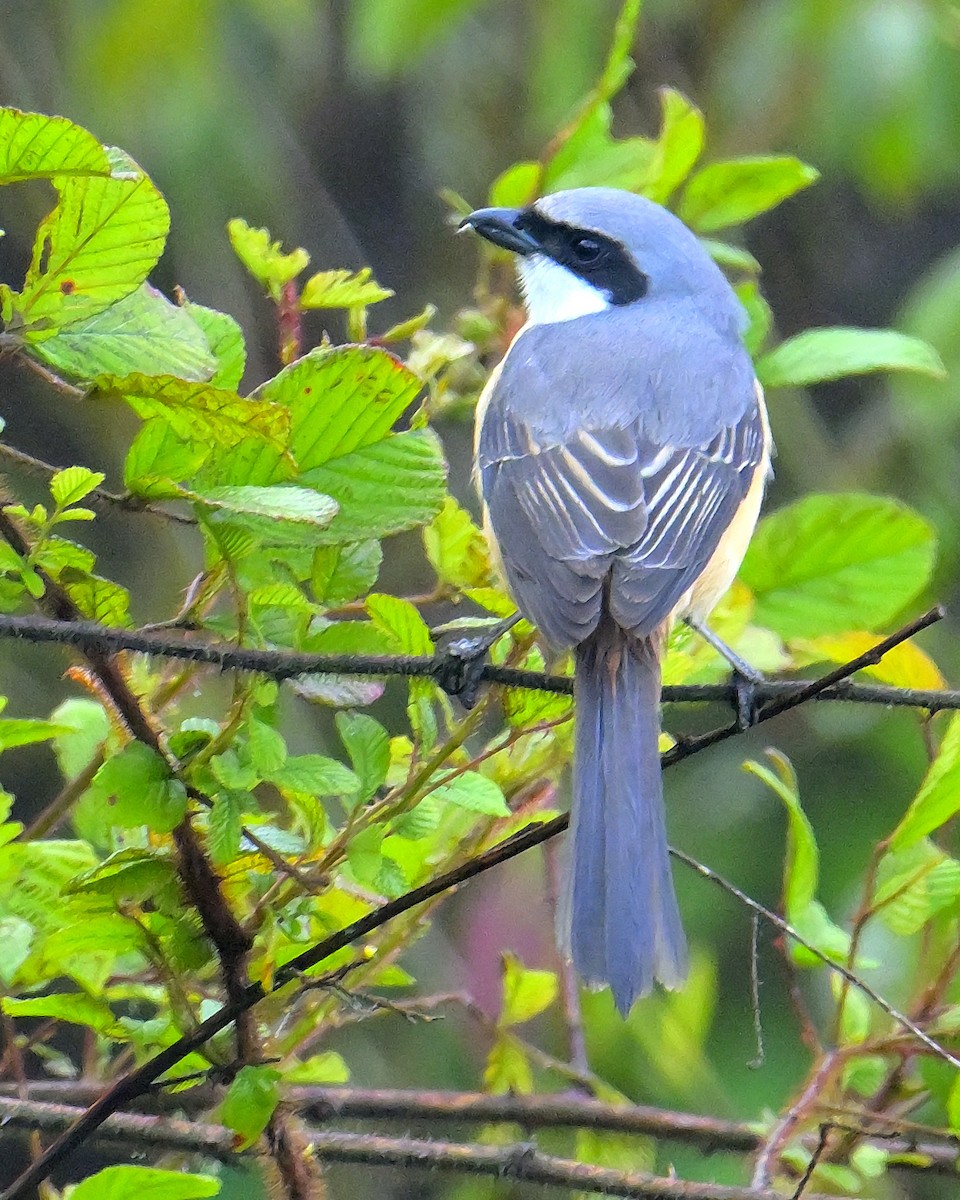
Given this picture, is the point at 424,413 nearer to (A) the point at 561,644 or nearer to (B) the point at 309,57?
(A) the point at 561,644

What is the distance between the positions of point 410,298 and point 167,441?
400 cm

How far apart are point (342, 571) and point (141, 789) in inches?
13.8

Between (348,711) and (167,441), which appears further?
(348,711)

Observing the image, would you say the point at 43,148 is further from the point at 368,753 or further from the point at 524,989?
the point at 524,989

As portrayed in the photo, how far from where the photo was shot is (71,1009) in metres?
1.82

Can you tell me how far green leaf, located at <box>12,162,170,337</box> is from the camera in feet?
5.18

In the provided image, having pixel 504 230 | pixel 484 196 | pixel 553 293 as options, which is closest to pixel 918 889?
pixel 504 230

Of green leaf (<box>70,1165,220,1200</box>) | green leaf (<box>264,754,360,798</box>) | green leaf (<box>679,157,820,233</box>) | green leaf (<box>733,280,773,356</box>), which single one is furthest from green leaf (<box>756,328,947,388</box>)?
green leaf (<box>70,1165,220,1200</box>)

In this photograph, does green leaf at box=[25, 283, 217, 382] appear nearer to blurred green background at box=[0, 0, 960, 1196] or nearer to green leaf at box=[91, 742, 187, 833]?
green leaf at box=[91, 742, 187, 833]

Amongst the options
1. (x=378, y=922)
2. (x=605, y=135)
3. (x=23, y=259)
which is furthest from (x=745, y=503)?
(x=23, y=259)

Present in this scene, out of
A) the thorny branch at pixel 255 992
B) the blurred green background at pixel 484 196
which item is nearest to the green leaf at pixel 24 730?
the thorny branch at pixel 255 992

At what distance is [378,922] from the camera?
1.64 m

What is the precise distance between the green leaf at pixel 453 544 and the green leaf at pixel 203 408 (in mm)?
508

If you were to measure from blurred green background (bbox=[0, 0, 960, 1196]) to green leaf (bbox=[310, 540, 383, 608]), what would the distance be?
147cm
